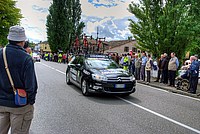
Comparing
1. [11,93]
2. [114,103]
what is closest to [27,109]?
[11,93]

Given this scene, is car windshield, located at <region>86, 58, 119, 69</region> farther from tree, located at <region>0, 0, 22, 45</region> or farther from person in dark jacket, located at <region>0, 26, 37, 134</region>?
tree, located at <region>0, 0, 22, 45</region>

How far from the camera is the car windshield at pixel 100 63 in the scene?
30.0 ft

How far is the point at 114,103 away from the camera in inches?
297

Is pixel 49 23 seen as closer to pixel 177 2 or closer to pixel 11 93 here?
pixel 177 2

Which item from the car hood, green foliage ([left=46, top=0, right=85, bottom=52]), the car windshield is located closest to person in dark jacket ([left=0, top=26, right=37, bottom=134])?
the car hood

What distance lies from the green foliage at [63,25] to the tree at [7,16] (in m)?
9.34

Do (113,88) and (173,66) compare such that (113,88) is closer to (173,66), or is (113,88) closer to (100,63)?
(100,63)

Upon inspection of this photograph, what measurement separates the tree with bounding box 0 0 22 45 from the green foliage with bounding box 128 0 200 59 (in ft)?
94.2

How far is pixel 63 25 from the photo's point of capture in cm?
4981

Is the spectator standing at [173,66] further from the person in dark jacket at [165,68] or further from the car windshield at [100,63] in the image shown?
the car windshield at [100,63]

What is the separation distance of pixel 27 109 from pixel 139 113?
13.7 feet

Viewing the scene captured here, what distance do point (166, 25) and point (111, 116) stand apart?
1060cm

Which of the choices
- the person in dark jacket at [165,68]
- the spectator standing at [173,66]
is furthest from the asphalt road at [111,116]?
the person in dark jacket at [165,68]

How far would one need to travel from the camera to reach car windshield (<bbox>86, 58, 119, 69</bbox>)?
9158 millimetres
